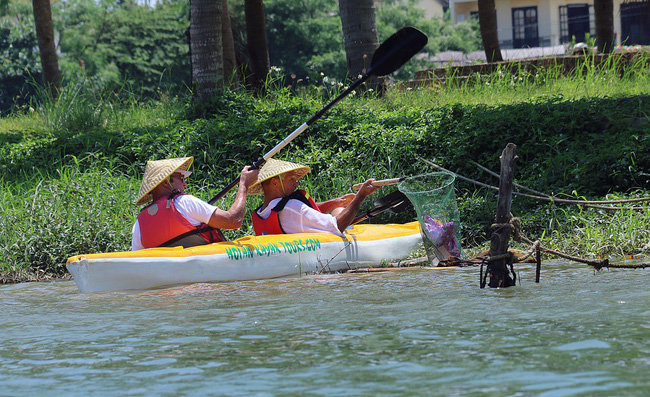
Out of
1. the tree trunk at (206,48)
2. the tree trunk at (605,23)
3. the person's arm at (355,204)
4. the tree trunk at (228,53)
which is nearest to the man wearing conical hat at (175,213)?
the person's arm at (355,204)

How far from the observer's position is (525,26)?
1775 inches

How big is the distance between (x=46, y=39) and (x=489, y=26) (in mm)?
7948

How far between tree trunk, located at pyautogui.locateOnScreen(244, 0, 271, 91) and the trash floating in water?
7.95 metres

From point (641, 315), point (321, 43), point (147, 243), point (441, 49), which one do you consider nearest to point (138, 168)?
point (147, 243)

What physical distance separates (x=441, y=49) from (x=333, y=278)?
34901 millimetres

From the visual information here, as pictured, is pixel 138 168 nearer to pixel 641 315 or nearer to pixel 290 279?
pixel 290 279

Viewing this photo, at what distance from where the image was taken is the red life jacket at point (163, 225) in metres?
6.81

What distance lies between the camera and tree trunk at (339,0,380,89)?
11719mm

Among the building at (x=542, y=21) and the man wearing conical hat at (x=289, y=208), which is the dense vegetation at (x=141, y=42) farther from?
the man wearing conical hat at (x=289, y=208)

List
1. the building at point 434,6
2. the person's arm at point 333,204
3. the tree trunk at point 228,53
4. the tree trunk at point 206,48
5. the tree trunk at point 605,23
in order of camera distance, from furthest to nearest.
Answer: the building at point 434,6 → the tree trunk at point 605,23 → the tree trunk at point 228,53 → the tree trunk at point 206,48 → the person's arm at point 333,204

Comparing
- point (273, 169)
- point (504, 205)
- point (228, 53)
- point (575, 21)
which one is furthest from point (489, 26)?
point (575, 21)

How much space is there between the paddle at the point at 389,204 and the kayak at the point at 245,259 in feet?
1.27

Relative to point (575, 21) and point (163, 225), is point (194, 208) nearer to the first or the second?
point (163, 225)

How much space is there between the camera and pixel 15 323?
548 cm
